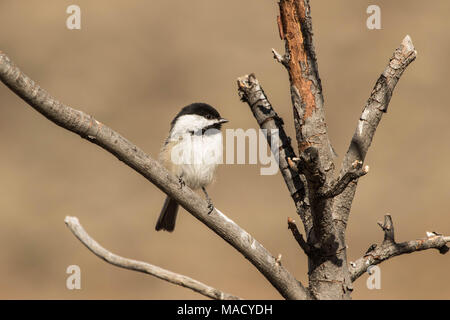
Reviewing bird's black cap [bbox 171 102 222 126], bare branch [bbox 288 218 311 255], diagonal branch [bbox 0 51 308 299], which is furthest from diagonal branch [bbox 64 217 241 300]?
bird's black cap [bbox 171 102 222 126]

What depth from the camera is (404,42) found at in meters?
1.77

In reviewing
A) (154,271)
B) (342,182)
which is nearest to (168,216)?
(154,271)

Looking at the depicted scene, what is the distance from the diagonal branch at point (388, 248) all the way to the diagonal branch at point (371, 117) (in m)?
0.15

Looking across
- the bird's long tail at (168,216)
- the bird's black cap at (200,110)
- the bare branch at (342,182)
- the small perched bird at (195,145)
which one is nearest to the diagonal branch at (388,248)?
the bare branch at (342,182)

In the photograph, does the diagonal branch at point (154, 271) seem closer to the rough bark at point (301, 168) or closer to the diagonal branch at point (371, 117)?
the rough bark at point (301, 168)

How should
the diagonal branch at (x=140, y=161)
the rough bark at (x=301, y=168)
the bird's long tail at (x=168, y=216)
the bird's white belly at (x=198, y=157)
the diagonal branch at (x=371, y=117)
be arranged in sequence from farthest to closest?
the bird's long tail at (x=168, y=216) → the bird's white belly at (x=198, y=157) → the diagonal branch at (x=371, y=117) → the rough bark at (x=301, y=168) → the diagonal branch at (x=140, y=161)

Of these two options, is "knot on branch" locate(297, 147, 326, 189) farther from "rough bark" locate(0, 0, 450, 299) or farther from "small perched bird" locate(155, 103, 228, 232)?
"small perched bird" locate(155, 103, 228, 232)

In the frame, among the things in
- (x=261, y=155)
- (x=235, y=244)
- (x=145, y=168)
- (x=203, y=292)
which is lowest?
(x=203, y=292)

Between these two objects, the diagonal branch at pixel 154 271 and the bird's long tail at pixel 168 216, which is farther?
the bird's long tail at pixel 168 216

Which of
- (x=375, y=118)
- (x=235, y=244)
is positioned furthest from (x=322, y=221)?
(x=375, y=118)

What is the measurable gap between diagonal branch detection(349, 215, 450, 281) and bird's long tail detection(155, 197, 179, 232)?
1.45 metres

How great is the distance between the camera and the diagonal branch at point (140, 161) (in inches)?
44.8

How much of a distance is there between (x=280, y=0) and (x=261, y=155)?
0.67 metres

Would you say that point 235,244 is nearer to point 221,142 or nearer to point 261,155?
point 261,155
